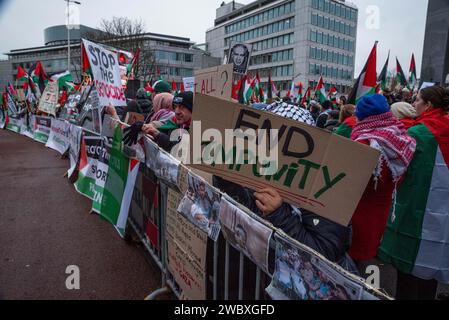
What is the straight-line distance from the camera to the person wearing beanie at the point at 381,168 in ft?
7.14

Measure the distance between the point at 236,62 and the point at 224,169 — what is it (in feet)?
14.2

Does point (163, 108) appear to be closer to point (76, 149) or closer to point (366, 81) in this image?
point (366, 81)

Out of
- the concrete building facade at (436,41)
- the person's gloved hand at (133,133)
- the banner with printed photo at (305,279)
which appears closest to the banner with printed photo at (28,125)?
the person's gloved hand at (133,133)

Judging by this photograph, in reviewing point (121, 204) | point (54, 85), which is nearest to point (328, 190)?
point (121, 204)

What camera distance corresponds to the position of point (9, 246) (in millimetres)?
4016

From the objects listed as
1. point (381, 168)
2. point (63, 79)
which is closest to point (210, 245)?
point (381, 168)

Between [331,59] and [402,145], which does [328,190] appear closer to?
[402,145]

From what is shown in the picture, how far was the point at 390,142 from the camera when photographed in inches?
85.4

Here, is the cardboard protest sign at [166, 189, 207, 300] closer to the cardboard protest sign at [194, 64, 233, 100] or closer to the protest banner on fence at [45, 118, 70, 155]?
the cardboard protest sign at [194, 64, 233, 100]

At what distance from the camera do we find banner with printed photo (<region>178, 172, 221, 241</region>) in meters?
1.97

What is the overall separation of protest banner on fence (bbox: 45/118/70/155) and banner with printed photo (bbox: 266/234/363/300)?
9.84 m

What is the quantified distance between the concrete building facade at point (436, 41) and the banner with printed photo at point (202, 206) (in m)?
15.0

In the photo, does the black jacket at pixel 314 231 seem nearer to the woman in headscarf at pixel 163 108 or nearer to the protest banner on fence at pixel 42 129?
the woman in headscarf at pixel 163 108

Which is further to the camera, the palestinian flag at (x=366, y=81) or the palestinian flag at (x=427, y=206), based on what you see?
the palestinian flag at (x=366, y=81)
